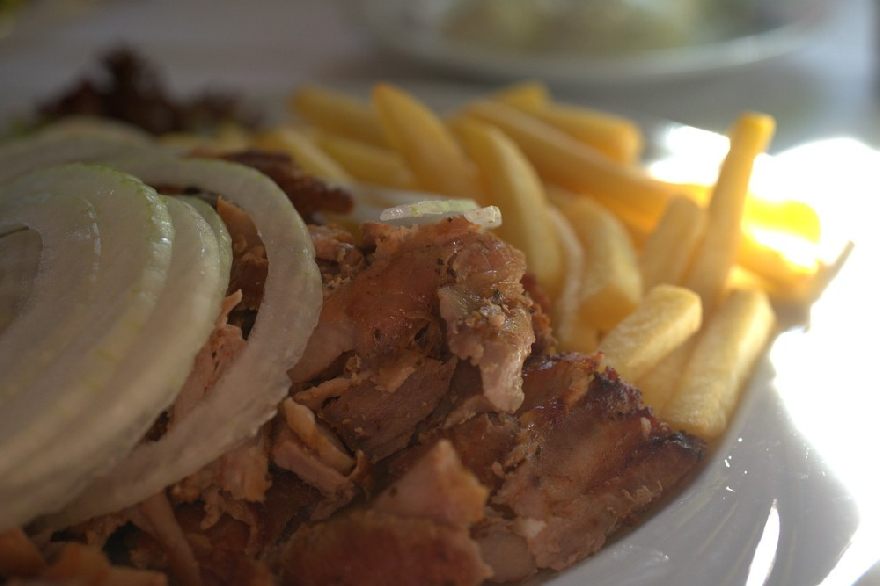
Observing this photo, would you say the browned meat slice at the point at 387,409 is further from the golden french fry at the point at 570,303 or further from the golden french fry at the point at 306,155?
the golden french fry at the point at 306,155

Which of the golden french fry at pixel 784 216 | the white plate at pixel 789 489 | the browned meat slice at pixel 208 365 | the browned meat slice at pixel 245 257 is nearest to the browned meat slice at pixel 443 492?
the white plate at pixel 789 489

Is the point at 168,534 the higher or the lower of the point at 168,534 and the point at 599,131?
the lower

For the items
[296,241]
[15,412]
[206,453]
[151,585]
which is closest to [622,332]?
[296,241]

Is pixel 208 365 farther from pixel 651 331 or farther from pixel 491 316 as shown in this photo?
pixel 651 331

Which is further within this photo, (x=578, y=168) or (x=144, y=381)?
(x=578, y=168)

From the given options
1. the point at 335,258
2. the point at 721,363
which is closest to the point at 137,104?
the point at 335,258

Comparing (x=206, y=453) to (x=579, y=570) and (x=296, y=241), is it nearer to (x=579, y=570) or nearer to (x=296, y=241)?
(x=296, y=241)
